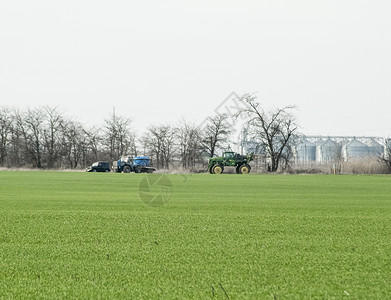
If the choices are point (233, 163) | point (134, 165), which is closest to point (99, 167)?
point (134, 165)

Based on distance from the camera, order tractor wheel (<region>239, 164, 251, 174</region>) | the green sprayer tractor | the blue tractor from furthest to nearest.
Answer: the blue tractor < the green sprayer tractor < tractor wheel (<region>239, 164, 251, 174</region>)

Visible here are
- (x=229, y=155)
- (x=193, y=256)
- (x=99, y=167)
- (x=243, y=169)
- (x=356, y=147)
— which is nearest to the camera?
(x=193, y=256)

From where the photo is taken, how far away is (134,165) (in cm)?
Answer: 4378

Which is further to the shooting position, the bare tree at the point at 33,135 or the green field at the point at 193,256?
the bare tree at the point at 33,135

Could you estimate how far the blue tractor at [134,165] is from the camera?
43469 millimetres

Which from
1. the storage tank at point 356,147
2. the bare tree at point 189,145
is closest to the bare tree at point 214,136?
the bare tree at point 189,145

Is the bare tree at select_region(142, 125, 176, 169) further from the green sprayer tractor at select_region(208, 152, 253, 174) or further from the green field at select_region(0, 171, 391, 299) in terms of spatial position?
the green field at select_region(0, 171, 391, 299)

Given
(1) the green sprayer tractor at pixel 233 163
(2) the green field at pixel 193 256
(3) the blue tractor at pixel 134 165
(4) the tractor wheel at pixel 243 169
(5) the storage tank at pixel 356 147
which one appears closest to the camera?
(2) the green field at pixel 193 256

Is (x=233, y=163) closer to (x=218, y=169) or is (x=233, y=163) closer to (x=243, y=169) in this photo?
(x=243, y=169)

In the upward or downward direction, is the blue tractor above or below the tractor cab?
below

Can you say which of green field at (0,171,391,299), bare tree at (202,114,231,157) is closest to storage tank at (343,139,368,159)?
bare tree at (202,114,231,157)

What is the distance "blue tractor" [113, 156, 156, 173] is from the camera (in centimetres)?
4347

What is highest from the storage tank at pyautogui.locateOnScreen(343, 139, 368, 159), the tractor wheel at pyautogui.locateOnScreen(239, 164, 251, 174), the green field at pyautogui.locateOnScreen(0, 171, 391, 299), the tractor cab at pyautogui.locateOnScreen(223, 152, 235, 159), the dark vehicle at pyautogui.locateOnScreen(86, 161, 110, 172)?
the storage tank at pyautogui.locateOnScreen(343, 139, 368, 159)

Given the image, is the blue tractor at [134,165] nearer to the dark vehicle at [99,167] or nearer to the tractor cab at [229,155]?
the dark vehicle at [99,167]
